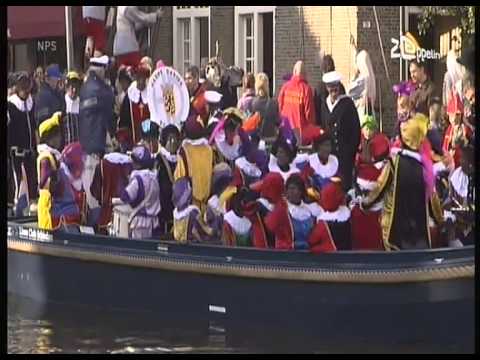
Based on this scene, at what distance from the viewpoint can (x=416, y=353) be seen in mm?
9570

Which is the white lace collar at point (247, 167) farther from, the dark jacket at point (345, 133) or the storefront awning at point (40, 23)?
the storefront awning at point (40, 23)

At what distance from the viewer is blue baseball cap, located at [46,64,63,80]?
12.1 m

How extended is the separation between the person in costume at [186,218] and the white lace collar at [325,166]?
113 cm

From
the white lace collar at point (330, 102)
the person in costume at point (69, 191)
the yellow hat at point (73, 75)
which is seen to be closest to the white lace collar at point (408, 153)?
the white lace collar at point (330, 102)

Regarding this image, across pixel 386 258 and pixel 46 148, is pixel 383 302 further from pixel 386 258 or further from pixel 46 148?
pixel 46 148

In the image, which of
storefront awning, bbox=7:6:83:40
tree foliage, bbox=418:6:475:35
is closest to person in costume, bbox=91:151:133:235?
storefront awning, bbox=7:6:83:40

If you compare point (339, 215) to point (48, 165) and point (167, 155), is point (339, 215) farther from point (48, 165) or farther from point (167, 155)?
point (48, 165)

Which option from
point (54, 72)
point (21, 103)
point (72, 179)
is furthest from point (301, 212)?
point (21, 103)

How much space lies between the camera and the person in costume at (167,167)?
10977 millimetres

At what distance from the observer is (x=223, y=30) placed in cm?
1069

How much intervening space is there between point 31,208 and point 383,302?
15.1 ft

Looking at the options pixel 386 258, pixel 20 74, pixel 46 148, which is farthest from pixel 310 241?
pixel 20 74

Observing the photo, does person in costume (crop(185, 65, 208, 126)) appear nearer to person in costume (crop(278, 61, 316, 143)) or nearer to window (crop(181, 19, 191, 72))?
window (crop(181, 19, 191, 72))

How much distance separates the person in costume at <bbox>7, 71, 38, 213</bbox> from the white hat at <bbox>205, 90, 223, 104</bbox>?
271 cm
